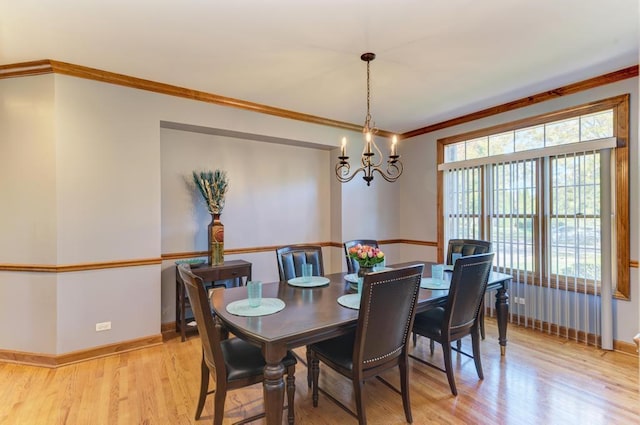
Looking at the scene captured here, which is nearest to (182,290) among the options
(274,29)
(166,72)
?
(166,72)

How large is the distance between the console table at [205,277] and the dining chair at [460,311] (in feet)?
6.30

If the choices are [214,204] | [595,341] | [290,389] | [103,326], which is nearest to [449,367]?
[290,389]

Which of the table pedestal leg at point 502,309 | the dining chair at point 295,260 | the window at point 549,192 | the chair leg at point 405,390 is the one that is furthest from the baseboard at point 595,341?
the dining chair at point 295,260

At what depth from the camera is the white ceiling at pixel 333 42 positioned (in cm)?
204

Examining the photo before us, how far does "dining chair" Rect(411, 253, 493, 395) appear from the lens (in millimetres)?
2320

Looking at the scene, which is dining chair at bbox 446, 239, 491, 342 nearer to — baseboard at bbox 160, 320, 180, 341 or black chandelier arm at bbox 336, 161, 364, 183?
black chandelier arm at bbox 336, 161, 364, 183

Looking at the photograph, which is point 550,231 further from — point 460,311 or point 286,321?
point 286,321

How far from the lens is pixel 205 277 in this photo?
11.0ft

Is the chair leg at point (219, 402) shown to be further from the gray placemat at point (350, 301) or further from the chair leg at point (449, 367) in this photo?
the chair leg at point (449, 367)

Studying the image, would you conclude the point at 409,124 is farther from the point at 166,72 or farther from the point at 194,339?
the point at 194,339

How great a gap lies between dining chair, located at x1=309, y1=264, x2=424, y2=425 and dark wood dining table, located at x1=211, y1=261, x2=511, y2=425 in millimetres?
126

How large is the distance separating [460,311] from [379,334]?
872 mm

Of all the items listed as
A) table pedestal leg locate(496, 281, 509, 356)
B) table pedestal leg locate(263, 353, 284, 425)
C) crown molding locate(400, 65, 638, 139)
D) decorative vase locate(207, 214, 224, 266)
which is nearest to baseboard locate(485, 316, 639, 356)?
table pedestal leg locate(496, 281, 509, 356)

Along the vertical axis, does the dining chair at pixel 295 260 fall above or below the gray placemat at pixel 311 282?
above
